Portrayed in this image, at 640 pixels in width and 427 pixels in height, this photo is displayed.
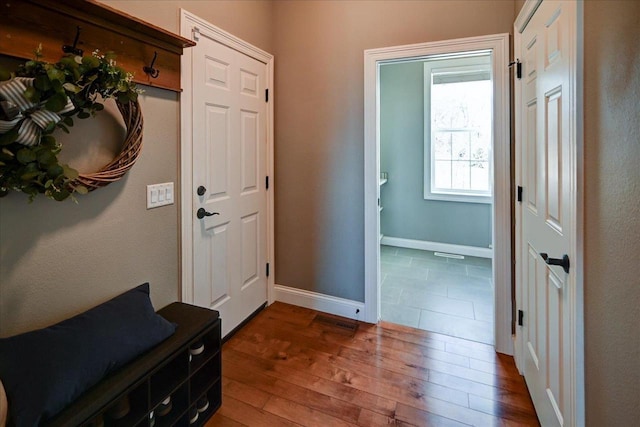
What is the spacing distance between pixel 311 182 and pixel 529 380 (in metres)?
1.99

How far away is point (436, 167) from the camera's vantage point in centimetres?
459

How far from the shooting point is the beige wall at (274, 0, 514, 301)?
2479mm

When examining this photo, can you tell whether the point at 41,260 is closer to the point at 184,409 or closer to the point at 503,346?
the point at 184,409

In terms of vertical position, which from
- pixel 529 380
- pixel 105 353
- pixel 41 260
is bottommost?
pixel 529 380

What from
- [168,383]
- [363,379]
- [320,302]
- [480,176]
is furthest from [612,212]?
[480,176]

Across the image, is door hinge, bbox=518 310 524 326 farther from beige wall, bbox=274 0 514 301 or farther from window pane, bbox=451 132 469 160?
window pane, bbox=451 132 469 160

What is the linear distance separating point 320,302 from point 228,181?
1310 mm

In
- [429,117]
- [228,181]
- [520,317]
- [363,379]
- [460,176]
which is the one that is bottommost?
[363,379]

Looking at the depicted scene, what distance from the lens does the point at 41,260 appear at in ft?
4.27

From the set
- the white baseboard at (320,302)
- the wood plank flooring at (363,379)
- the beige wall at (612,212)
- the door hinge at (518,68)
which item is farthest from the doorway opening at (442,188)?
the beige wall at (612,212)

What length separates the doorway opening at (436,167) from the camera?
13.9 ft

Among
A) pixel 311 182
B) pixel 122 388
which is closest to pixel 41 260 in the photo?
pixel 122 388

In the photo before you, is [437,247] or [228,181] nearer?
[228,181]

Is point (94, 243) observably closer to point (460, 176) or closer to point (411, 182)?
point (411, 182)
